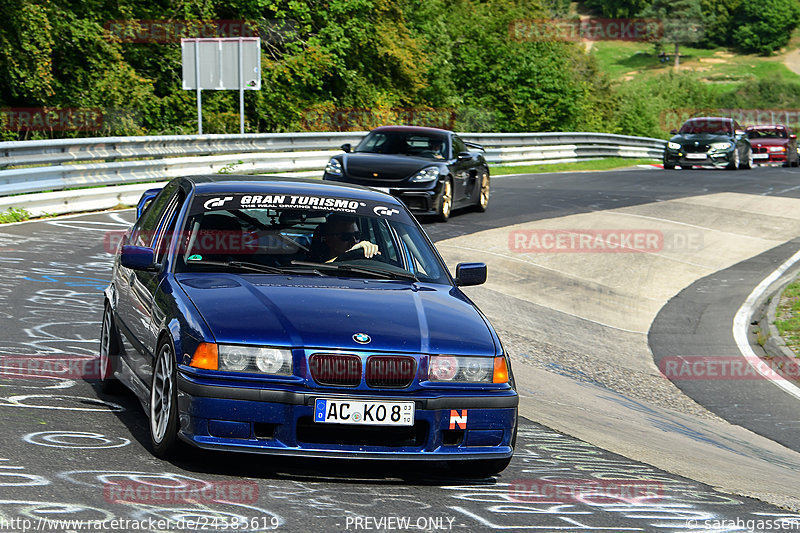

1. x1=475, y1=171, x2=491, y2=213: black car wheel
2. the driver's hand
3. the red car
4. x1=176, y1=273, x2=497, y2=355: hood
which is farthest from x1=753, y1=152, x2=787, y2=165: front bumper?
x1=176, y1=273, x2=497, y2=355: hood

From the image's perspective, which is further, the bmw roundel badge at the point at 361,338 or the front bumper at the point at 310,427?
the bmw roundel badge at the point at 361,338

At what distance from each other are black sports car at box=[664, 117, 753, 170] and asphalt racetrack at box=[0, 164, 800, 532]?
1431 centimetres

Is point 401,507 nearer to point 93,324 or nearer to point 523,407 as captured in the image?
point 523,407

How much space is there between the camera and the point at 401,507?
16.7 feet

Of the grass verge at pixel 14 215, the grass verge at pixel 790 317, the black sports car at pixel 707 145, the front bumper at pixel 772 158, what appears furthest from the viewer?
→ the front bumper at pixel 772 158

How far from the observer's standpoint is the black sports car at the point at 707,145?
113 ft

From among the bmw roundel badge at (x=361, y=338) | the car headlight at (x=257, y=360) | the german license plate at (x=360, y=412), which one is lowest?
the german license plate at (x=360, y=412)

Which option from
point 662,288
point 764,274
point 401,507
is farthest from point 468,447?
point 764,274

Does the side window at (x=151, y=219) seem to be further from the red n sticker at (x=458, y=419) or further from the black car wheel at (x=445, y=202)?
the black car wheel at (x=445, y=202)

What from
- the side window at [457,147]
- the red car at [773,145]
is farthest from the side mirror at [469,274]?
the red car at [773,145]

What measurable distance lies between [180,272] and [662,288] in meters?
12.2

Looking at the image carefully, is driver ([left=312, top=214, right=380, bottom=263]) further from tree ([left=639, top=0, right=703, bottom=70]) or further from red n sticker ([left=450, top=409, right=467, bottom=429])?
tree ([left=639, top=0, right=703, bottom=70])

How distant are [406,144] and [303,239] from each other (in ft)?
40.7

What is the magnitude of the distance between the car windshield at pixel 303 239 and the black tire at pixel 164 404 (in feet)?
2.40
